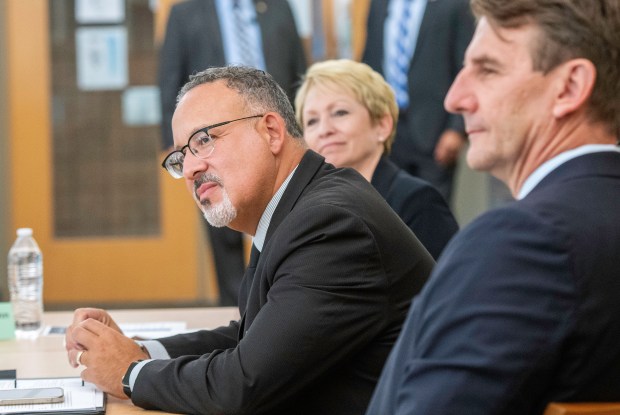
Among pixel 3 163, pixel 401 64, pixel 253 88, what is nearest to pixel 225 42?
pixel 401 64

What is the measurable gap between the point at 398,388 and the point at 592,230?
0.96 ft

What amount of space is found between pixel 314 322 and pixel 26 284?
1.43 m

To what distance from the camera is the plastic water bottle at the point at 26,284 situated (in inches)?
104

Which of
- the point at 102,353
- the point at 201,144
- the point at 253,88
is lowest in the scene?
the point at 102,353

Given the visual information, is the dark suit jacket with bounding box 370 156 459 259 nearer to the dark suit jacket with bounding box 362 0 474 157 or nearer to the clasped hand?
the clasped hand

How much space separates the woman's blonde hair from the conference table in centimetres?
88

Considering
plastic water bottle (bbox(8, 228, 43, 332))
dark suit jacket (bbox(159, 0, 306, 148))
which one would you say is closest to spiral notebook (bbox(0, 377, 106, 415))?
plastic water bottle (bbox(8, 228, 43, 332))

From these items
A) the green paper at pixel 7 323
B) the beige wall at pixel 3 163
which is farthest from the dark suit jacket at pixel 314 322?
the beige wall at pixel 3 163

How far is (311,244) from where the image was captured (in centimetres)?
176

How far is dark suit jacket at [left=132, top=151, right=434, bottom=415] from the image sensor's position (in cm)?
165

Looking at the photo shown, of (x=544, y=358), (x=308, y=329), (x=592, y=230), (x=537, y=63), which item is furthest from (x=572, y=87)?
(x=308, y=329)

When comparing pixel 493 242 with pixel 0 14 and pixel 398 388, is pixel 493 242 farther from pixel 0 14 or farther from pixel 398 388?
pixel 0 14

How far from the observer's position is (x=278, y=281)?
174 cm

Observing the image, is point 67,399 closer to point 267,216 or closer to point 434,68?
point 267,216
